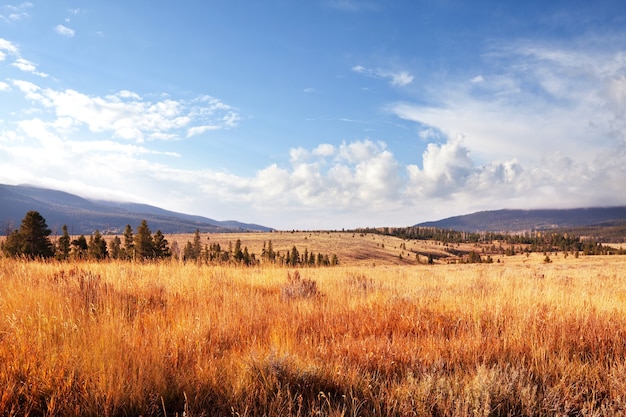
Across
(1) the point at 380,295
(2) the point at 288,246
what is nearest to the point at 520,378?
(1) the point at 380,295

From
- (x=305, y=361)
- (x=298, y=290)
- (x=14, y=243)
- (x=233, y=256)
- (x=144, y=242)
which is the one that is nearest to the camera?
(x=305, y=361)

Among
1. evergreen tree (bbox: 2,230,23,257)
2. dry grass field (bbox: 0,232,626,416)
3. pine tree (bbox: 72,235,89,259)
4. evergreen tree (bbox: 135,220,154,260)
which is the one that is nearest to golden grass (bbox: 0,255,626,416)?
dry grass field (bbox: 0,232,626,416)

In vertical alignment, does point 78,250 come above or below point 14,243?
above

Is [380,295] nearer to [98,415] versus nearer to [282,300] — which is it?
[282,300]

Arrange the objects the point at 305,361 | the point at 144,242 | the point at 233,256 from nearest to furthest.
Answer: the point at 305,361, the point at 233,256, the point at 144,242

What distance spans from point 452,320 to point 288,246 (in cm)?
12850

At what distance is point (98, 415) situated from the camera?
108 inches

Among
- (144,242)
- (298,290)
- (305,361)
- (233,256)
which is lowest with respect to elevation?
(144,242)

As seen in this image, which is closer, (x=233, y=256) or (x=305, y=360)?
(x=305, y=360)

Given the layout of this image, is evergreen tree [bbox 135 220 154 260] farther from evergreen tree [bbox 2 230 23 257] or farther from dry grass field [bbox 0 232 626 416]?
dry grass field [bbox 0 232 626 416]

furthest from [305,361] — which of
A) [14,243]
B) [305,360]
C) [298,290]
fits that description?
[14,243]

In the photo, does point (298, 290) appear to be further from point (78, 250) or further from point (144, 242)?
point (144, 242)

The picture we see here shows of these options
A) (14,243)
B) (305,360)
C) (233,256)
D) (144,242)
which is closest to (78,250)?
(233,256)

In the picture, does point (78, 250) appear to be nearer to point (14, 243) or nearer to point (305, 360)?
point (305, 360)
